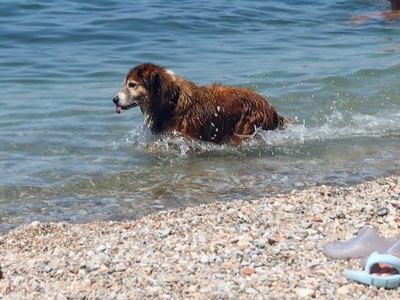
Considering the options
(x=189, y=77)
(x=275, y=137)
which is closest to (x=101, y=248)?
(x=275, y=137)

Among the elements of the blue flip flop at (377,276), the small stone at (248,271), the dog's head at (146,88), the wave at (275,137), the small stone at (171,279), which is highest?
the dog's head at (146,88)

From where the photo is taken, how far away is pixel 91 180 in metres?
8.76

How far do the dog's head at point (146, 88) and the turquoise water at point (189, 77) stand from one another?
0.49 metres

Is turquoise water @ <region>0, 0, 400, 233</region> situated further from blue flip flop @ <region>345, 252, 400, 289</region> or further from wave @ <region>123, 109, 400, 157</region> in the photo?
blue flip flop @ <region>345, 252, 400, 289</region>

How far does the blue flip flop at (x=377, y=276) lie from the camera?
16.5 feet

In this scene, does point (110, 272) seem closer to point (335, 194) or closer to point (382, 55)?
point (335, 194)

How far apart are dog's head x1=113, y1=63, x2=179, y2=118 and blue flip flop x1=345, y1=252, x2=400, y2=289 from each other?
4.99 meters

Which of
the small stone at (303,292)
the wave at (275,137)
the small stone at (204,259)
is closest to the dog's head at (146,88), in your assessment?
the wave at (275,137)

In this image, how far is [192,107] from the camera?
32.7 feet

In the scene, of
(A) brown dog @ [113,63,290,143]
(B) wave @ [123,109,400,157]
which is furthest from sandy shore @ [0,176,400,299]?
(A) brown dog @ [113,63,290,143]

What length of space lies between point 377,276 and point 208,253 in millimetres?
1162

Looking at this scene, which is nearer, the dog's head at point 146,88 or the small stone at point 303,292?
the small stone at point 303,292

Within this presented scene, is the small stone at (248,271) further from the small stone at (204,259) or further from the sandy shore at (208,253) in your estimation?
the small stone at (204,259)

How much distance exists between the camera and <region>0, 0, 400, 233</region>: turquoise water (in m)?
8.52
